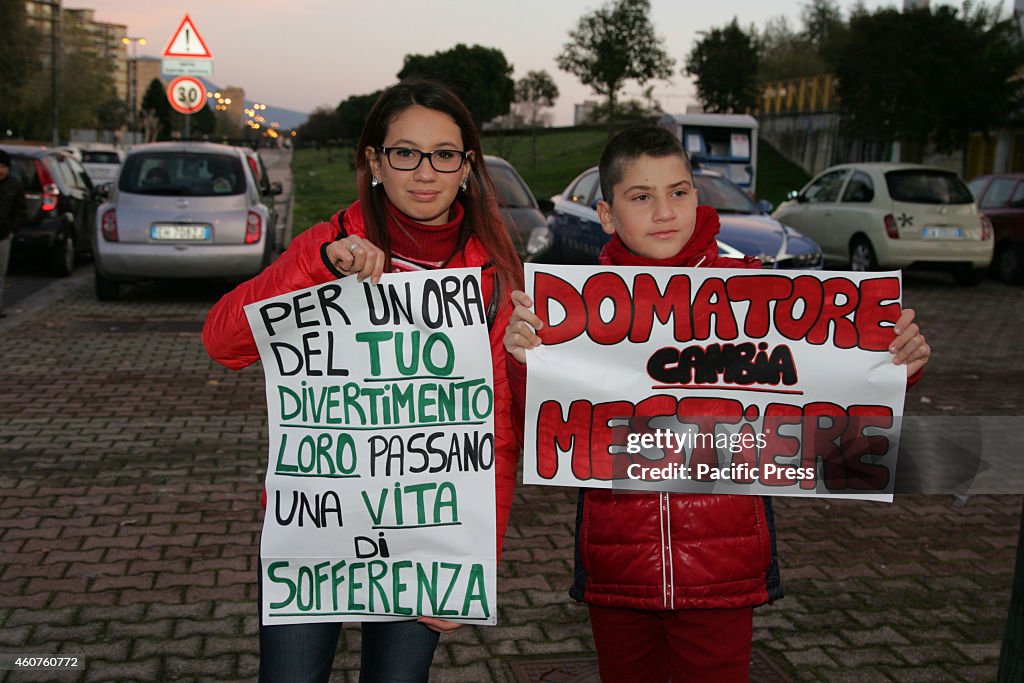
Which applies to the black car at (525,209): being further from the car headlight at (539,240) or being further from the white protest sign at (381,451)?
the white protest sign at (381,451)

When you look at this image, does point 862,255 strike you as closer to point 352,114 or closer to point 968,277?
point 968,277

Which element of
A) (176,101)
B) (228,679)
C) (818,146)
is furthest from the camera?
(818,146)

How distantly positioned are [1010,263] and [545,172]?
74.5 ft

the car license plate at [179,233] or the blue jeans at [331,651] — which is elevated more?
the car license plate at [179,233]

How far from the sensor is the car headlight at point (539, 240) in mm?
11625

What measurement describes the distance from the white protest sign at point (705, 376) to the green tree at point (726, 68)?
1672 inches

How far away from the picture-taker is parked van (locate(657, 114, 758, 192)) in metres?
24.6

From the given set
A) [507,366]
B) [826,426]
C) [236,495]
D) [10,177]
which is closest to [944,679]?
[826,426]

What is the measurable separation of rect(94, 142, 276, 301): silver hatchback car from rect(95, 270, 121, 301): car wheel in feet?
0.04

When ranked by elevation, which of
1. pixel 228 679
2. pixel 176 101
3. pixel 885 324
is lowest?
pixel 228 679

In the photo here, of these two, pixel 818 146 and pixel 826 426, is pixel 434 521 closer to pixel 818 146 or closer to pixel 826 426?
pixel 826 426

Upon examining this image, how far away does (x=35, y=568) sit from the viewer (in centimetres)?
457

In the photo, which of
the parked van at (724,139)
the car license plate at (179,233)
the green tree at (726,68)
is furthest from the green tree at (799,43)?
the car license plate at (179,233)

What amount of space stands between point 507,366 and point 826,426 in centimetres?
75
